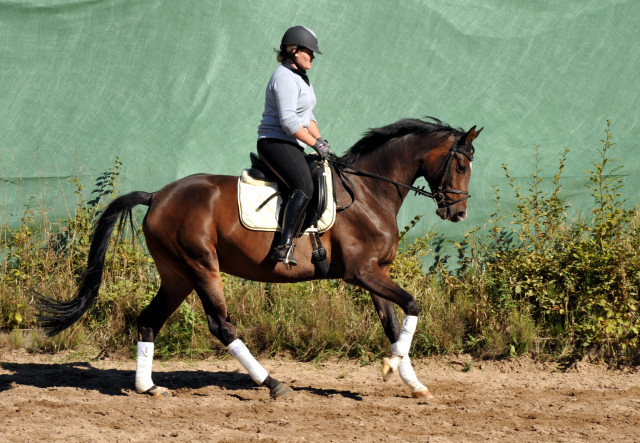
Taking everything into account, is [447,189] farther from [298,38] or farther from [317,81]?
[317,81]

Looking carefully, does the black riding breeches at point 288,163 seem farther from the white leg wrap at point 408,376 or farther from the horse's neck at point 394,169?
the white leg wrap at point 408,376

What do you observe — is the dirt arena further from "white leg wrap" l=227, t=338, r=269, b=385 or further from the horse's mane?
the horse's mane

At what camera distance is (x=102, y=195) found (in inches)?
356

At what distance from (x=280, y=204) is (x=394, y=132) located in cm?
117

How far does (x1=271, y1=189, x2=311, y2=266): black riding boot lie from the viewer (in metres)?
6.40

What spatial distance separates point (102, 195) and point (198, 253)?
2.85m

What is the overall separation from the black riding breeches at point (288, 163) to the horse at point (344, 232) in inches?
14.2

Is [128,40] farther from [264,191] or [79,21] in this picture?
[264,191]

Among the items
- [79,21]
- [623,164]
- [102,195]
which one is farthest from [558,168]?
[79,21]

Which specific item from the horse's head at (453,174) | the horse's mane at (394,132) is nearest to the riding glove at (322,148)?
the horse's mane at (394,132)

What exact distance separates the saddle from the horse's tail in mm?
979

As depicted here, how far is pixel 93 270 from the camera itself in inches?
280

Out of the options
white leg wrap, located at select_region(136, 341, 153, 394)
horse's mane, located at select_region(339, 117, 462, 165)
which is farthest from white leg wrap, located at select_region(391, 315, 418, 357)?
white leg wrap, located at select_region(136, 341, 153, 394)

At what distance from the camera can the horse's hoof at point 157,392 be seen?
6781 millimetres
